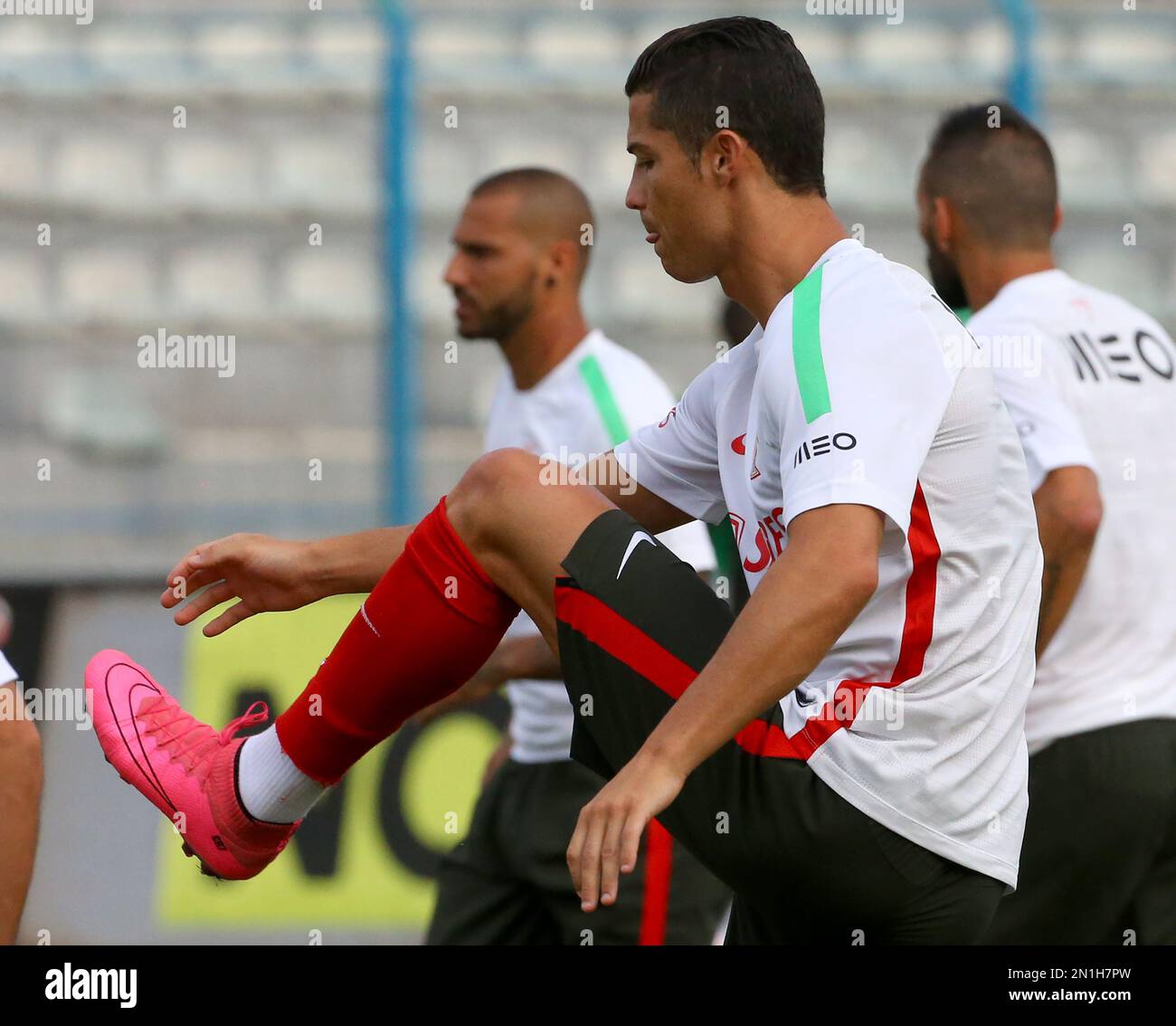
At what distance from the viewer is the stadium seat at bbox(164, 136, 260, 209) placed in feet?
21.5

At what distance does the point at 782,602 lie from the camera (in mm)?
2131

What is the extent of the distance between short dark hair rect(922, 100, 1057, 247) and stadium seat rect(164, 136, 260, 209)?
3376 millimetres

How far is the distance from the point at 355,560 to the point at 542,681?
153cm

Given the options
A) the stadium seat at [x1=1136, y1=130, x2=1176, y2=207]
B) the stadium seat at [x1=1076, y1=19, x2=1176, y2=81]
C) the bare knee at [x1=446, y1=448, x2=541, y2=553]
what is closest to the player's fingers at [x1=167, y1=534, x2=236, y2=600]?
the bare knee at [x1=446, y1=448, x2=541, y2=553]

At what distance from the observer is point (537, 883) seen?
13.5 ft

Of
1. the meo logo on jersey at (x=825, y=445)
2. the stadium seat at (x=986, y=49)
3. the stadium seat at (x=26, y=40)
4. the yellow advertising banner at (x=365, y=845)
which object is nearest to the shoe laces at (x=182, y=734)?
the meo logo on jersey at (x=825, y=445)

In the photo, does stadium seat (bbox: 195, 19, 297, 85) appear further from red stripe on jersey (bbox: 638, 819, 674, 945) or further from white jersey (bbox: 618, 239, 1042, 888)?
white jersey (bbox: 618, 239, 1042, 888)

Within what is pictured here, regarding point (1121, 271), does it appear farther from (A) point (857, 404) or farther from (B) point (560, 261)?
(A) point (857, 404)

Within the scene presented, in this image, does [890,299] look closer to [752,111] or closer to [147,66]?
[752,111]

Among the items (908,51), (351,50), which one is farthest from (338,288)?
(908,51)

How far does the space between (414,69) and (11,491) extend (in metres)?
2.13

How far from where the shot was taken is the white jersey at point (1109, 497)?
3633 mm

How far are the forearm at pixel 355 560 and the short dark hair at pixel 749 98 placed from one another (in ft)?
2.56

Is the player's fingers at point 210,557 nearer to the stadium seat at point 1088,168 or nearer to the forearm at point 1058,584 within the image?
the forearm at point 1058,584
